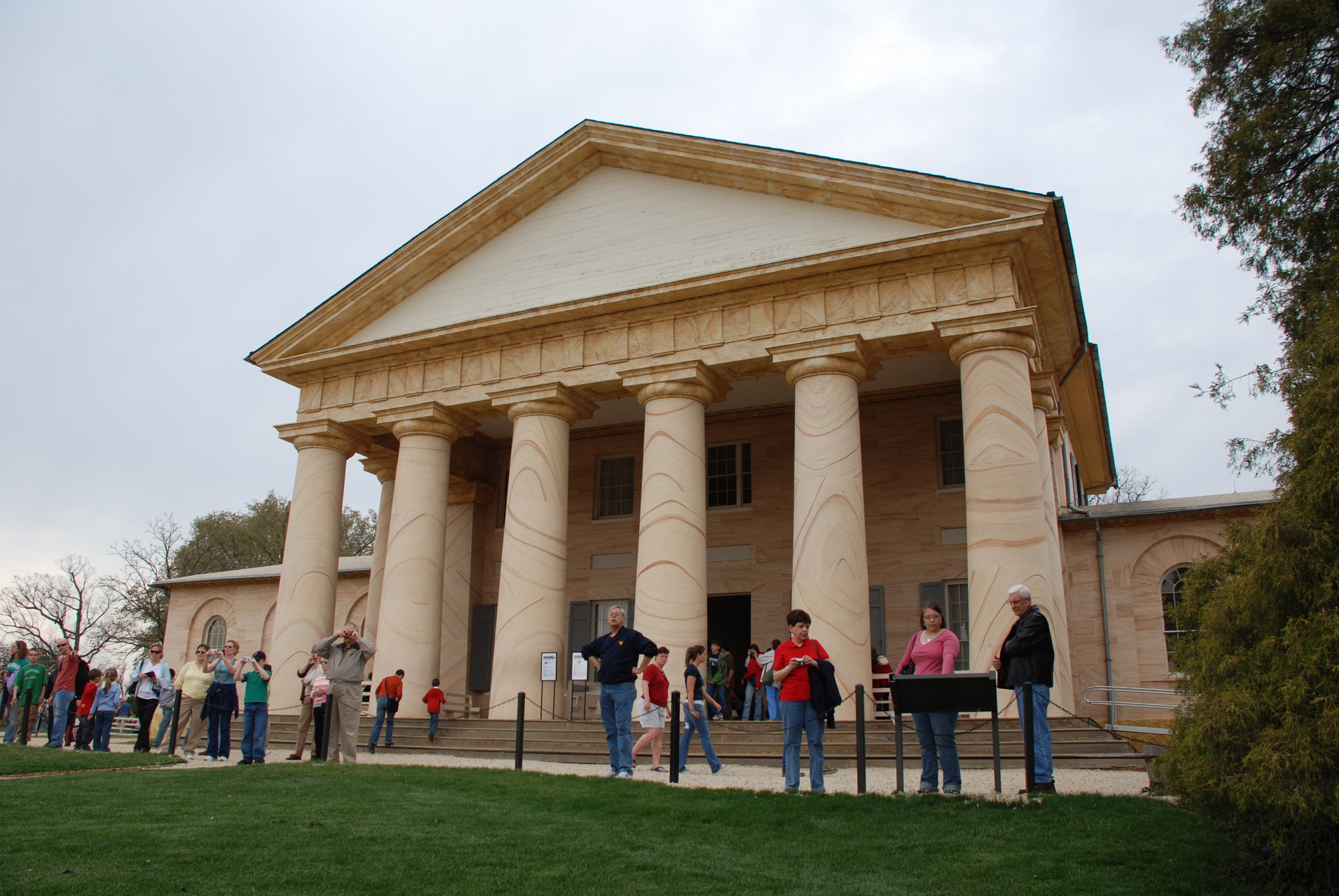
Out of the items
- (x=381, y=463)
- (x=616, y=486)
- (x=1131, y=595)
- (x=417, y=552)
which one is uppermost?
(x=381, y=463)

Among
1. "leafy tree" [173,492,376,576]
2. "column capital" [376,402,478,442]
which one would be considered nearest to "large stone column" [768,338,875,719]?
"column capital" [376,402,478,442]

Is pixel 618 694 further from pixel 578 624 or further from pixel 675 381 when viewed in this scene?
pixel 578 624

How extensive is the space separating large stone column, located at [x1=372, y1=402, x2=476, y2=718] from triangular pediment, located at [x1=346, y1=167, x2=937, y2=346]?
7.32ft

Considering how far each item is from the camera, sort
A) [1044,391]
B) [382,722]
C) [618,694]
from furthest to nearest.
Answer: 1. [1044,391]
2. [382,722]
3. [618,694]

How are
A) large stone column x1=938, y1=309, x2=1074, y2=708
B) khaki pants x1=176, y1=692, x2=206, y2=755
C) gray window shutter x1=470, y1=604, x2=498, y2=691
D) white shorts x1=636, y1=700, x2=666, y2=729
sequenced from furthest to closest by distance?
gray window shutter x1=470, y1=604, x2=498, y2=691 < large stone column x1=938, y1=309, x2=1074, y2=708 < khaki pants x1=176, y1=692, x2=206, y2=755 < white shorts x1=636, y1=700, x2=666, y2=729

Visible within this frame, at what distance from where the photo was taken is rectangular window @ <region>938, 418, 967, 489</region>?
22.8 meters

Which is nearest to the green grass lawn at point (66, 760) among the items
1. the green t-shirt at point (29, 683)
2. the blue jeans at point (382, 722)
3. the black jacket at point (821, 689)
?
the green t-shirt at point (29, 683)

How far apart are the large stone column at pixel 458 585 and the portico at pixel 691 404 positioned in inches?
2.9

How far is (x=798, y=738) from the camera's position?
986cm

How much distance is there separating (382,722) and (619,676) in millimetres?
8456

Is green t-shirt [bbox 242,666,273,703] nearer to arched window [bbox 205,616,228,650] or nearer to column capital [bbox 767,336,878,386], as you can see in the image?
column capital [bbox 767,336,878,386]

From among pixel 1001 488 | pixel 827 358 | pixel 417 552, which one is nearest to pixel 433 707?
pixel 417 552

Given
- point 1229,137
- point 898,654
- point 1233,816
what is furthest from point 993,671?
point 898,654

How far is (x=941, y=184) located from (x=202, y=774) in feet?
48.6
